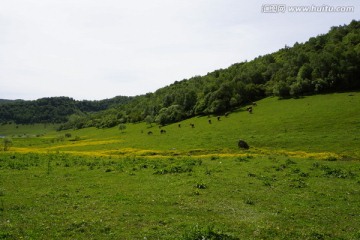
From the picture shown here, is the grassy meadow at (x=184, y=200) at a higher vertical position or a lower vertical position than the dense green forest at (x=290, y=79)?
lower

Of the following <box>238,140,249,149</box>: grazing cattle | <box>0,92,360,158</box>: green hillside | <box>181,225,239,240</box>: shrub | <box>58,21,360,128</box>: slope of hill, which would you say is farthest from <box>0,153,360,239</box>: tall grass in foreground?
<box>58,21,360,128</box>: slope of hill

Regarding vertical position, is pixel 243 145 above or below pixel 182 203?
above

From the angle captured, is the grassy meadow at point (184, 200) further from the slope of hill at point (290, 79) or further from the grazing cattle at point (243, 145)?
the slope of hill at point (290, 79)

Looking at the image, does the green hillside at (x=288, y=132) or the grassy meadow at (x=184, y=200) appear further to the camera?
the green hillside at (x=288, y=132)

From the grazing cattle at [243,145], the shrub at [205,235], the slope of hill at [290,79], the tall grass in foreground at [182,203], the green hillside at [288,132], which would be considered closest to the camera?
the shrub at [205,235]

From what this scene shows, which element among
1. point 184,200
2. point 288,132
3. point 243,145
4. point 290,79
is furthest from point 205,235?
point 290,79

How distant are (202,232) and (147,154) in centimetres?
4257

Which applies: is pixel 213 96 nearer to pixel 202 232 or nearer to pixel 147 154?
pixel 147 154

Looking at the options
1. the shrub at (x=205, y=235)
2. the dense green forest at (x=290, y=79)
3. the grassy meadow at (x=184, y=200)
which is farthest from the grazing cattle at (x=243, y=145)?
the dense green forest at (x=290, y=79)

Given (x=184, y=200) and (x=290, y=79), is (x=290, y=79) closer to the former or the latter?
(x=290, y=79)

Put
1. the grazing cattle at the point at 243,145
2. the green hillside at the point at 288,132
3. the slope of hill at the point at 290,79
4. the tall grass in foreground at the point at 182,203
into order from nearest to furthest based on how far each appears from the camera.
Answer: the tall grass in foreground at the point at 182,203
the green hillside at the point at 288,132
the grazing cattle at the point at 243,145
the slope of hill at the point at 290,79

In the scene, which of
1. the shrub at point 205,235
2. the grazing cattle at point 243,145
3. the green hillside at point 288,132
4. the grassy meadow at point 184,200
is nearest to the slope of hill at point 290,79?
the green hillside at point 288,132

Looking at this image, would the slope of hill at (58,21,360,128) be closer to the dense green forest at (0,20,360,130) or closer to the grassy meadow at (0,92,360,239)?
the dense green forest at (0,20,360,130)

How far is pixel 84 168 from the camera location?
119 feet
